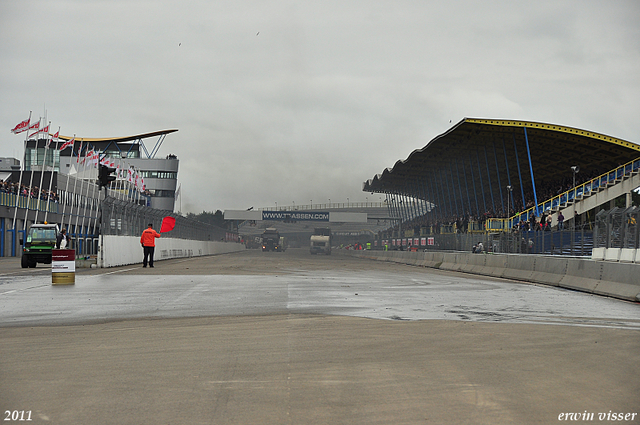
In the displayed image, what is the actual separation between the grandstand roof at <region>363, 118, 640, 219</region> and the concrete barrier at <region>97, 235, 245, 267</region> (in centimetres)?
2229

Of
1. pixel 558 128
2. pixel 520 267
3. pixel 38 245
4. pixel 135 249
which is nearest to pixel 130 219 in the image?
pixel 135 249

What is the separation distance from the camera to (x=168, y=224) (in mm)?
44562

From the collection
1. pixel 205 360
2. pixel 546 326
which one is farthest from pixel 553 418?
pixel 546 326

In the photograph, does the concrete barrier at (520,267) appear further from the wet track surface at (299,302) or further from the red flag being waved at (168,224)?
the red flag being waved at (168,224)

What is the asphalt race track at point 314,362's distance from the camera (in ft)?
16.6

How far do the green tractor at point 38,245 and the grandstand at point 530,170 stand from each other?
22849mm

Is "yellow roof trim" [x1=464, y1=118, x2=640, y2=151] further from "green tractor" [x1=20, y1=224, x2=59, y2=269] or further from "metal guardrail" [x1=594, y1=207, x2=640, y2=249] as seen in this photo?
"green tractor" [x1=20, y1=224, x2=59, y2=269]

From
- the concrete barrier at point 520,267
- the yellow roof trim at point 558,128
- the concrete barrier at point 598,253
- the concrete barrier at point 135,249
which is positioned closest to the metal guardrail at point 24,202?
the concrete barrier at point 135,249

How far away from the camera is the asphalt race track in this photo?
5.06 metres

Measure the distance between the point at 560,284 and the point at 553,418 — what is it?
51.3 ft

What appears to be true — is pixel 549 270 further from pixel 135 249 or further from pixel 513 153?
pixel 513 153

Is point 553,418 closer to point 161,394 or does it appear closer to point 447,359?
point 447,359

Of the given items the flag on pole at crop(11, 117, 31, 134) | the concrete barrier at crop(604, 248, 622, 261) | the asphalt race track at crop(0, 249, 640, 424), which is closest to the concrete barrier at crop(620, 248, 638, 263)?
the concrete barrier at crop(604, 248, 622, 261)

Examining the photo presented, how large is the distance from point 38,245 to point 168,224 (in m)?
15.1
